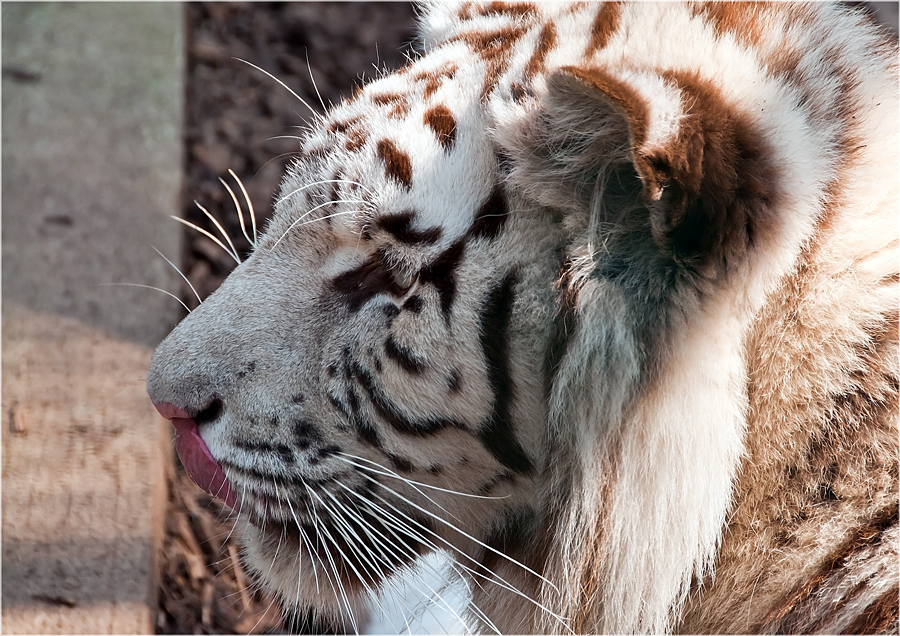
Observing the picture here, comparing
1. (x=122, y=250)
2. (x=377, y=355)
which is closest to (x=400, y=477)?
(x=377, y=355)

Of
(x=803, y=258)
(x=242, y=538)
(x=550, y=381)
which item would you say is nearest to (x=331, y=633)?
(x=242, y=538)

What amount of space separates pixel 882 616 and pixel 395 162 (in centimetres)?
104

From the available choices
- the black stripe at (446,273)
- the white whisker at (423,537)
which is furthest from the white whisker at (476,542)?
the black stripe at (446,273)

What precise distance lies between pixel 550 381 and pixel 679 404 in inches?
8.0

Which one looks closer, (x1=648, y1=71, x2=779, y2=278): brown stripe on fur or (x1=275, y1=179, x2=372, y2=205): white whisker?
(x1=648, y1=71, x2=779, y2=278): brown stripe on fur

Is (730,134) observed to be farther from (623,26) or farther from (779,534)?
(779,534)

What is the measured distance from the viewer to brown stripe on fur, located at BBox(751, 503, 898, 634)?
135 cm

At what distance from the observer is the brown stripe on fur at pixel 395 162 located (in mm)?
1463

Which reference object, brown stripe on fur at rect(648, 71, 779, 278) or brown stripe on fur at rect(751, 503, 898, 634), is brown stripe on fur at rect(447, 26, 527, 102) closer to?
brown stripe on fur at rect(648, 71, 779, 278)

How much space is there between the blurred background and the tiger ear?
2.38 feet

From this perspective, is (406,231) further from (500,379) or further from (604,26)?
(604,26)

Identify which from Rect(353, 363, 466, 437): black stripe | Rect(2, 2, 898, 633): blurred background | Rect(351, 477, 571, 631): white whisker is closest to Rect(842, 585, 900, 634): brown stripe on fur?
Rect(351, 477, 571, 631): white whisker

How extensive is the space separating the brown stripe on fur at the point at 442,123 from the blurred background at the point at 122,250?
45 cm

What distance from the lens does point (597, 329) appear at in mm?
1344
